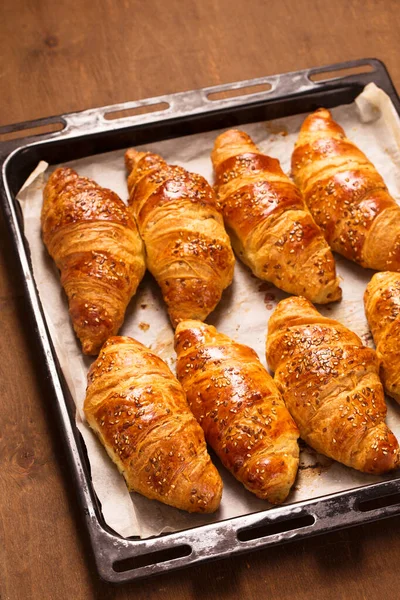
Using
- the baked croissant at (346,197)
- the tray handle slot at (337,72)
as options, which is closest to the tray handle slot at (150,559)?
the baked croissant at (346,197)

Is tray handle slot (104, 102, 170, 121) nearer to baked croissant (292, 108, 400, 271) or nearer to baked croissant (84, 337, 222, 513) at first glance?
baked croissant (292, 108, 400, 271)

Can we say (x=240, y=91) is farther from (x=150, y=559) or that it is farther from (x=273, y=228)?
(x=150, y=559)

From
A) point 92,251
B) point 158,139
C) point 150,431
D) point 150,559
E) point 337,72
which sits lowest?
point 150,559

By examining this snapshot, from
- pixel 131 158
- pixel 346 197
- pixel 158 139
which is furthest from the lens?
pixel 158 139

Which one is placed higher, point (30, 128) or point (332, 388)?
point (30, 128)

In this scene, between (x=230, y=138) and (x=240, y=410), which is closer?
(x=240, y=410)

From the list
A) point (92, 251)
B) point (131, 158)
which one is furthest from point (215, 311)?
point (131, 158)

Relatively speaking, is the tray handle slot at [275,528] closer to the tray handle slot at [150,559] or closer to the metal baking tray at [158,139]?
the metal baking tray at [158,139]
